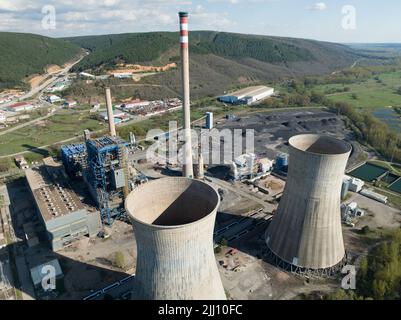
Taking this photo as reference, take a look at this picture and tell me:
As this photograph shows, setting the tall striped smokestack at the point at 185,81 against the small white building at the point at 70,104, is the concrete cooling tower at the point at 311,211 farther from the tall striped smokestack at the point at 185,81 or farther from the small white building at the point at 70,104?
the small white building at the point at 70,104

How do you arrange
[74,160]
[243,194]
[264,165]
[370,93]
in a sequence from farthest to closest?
[370,93] → [264,165] → [243,194] → [74,160]

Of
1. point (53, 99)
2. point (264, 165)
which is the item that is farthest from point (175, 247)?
point (53, 99)

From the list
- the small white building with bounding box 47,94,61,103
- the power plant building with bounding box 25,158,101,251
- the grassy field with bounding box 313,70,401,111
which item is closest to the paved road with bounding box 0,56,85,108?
the small white building with bounding box 47,94,61,103

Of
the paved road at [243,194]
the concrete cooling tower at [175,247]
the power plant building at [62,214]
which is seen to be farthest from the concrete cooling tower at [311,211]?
the power plant building at [62,214]

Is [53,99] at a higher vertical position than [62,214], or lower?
higher

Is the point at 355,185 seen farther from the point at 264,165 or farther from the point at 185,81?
the point at 185,81
